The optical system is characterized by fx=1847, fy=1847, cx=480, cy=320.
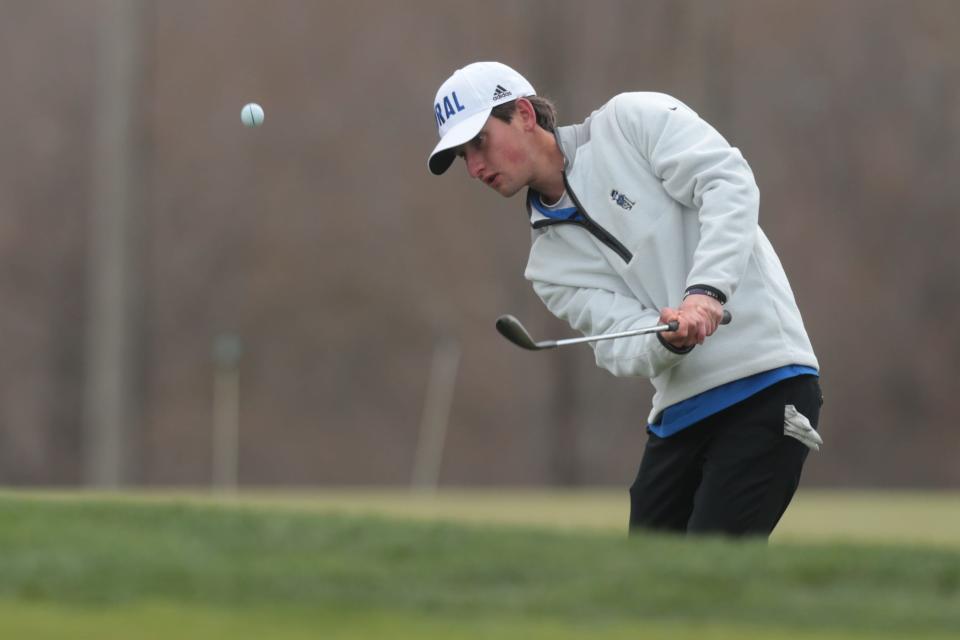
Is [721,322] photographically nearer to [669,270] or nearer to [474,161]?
[669,270]

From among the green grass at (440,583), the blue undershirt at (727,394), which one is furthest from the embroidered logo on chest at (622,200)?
the green grass at (440,583)

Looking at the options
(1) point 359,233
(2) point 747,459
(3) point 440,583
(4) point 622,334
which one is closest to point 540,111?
(4) point 622,334

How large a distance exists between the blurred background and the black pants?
14.9 metres

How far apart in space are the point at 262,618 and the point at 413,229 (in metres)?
17.3

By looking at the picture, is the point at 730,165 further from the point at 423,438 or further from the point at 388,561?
the point at 423,438

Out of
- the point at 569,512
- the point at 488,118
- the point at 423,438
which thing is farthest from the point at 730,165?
the point at 423,438

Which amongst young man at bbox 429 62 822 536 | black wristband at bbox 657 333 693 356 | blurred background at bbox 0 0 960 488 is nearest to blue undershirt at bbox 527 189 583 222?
young man at bbox 429 62 822 536

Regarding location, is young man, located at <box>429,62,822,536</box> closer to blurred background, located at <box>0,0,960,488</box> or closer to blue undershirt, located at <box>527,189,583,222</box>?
blue undershirt, located at <box>527,189,583,222</box>

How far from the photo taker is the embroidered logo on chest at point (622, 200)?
16.7 ft

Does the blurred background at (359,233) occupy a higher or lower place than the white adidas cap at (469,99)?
lower

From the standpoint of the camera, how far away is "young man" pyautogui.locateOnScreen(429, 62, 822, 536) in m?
5.02

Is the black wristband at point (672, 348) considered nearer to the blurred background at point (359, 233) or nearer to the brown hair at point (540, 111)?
the brown hair at point (540, 111)

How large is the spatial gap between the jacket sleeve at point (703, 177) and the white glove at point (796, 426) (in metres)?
0.42

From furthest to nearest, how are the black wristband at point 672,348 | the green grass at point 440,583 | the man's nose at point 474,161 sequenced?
the man's nose at point 474,161 < the black wristband at point 672,348 < the green grass at point 440,583
